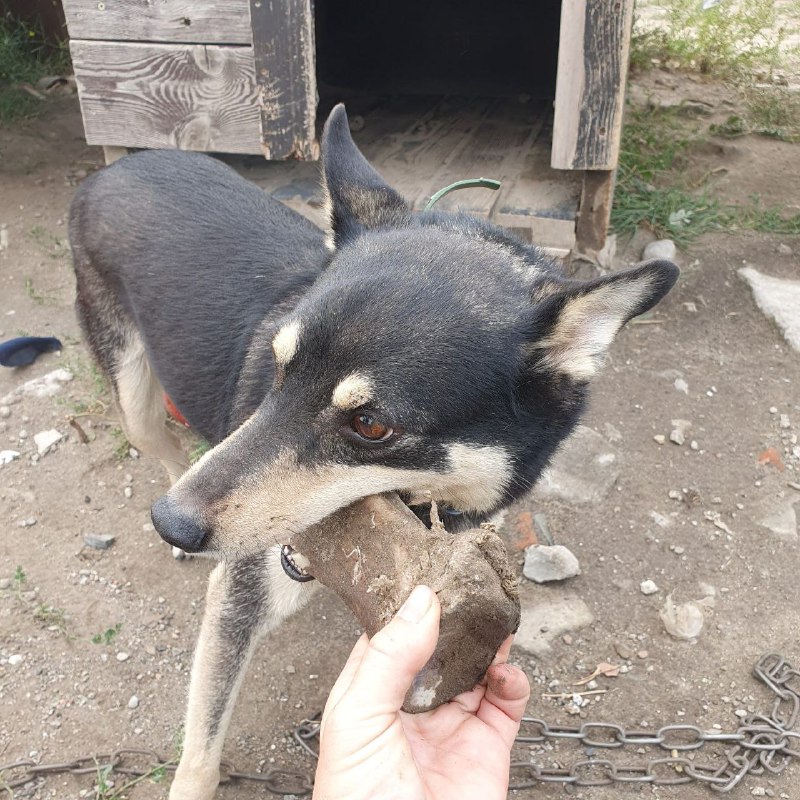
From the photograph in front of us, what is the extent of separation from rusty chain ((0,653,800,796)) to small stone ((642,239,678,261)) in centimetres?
305

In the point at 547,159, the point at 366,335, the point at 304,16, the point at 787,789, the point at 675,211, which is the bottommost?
the point at 787,789

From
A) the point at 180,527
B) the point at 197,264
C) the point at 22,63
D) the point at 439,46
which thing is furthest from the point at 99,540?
the point at 22,63

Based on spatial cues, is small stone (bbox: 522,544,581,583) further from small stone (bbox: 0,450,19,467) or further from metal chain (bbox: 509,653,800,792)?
small stone (bbox: 0,450,19,467)

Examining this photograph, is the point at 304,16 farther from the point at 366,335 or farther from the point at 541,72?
the point at 541,72

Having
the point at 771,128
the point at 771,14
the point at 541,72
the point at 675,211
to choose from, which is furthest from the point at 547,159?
the point at 771,14

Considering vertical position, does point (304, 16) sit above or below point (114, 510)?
above

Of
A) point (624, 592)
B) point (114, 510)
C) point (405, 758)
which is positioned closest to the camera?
point (405, 758)

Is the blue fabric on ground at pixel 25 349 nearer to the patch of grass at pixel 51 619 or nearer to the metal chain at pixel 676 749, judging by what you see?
the patch of grass at pixel 51 619

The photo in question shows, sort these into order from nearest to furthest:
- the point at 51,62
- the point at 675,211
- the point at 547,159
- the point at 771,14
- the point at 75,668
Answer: the point at 75,668, the point at 547,159, the point at 675,211, the point at 51,62, the point at 771,14

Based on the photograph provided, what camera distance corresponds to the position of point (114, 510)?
141 inches

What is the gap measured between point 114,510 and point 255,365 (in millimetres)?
1486

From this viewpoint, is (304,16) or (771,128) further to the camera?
(771,128)

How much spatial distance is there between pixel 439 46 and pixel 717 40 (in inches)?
126

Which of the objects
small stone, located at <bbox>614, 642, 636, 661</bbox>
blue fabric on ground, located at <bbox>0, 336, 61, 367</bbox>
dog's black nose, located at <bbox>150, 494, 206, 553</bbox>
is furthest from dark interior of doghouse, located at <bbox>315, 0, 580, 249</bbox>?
dog's black nose, located at <bbox>150, 494, 206, 553</bbox>
